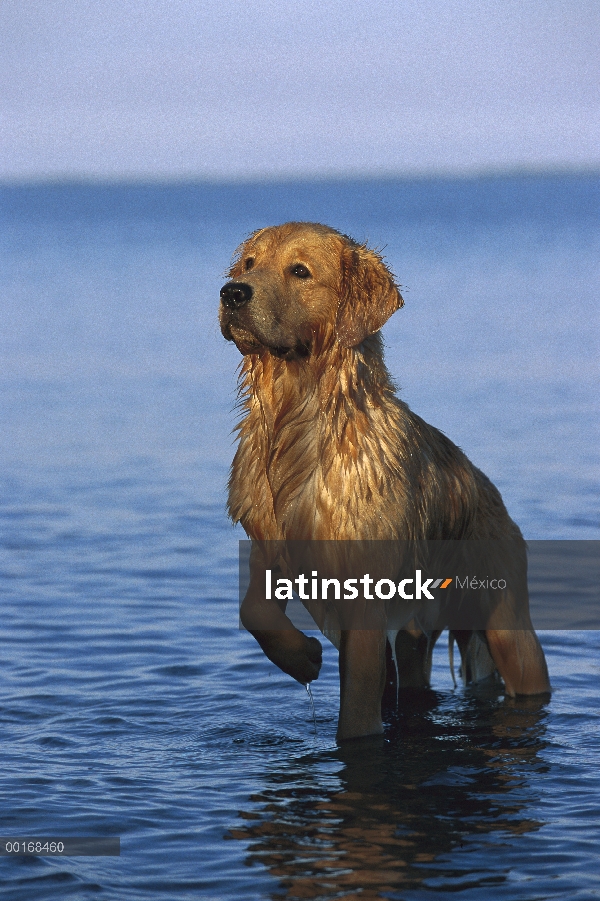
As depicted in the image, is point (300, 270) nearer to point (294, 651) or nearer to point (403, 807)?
point (294, 651)

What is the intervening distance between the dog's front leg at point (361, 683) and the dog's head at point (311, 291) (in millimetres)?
1473

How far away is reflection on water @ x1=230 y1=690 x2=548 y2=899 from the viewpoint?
21.4 feet

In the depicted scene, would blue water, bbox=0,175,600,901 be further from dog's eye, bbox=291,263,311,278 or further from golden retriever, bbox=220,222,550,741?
dog's eye, bbox=291,263,311,278

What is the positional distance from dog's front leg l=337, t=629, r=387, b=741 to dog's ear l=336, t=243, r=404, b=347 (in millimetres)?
1498

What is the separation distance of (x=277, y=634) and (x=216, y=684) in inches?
59.3

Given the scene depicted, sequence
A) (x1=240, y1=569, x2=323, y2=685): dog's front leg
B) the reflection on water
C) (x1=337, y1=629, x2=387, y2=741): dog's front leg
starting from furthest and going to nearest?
(x1=240, y1=569, x2=323, y2=685): dog's front leg, (x1=337, y1=629, x2=387, y2=741): dog's front leg, the reflection on water

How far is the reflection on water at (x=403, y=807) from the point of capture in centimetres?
653

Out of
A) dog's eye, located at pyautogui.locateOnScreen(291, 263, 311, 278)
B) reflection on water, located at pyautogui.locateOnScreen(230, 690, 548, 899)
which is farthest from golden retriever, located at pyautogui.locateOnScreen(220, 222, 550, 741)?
reflection on water, located at pyautogui.locateOnScreen(230, 690, 548, 899)

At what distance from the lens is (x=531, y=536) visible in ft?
42.2

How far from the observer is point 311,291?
7770mm

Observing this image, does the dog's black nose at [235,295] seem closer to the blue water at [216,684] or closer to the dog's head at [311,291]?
the dog's head at [311,291]

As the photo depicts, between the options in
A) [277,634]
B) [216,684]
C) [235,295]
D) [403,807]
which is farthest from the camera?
[216,684]

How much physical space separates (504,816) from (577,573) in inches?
188

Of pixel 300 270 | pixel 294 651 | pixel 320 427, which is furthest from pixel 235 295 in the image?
pixel 294 651
